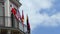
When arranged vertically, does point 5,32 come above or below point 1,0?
below

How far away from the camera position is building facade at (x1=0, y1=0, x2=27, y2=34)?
6575cm

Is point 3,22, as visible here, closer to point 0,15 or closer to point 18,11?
point 0,15

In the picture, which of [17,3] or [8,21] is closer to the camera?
[8,21]

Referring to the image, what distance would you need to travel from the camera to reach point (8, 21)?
217 feet

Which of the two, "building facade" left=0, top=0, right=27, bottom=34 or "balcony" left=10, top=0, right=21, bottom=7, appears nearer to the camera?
"building facade" left=0, top=0, right=27, bottom=34

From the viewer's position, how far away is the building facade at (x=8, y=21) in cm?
6575

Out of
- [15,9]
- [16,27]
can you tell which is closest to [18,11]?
[15,9]

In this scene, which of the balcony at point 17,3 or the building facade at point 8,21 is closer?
the building facade at point 8,21

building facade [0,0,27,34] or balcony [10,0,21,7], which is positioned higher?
balcony [10,0,21,7]

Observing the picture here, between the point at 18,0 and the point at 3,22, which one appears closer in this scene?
the point at 3,22

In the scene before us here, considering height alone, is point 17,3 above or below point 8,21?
above

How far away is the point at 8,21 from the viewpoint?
6612 cm

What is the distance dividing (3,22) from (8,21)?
0.63 m

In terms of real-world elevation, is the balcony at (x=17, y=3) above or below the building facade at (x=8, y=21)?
above
